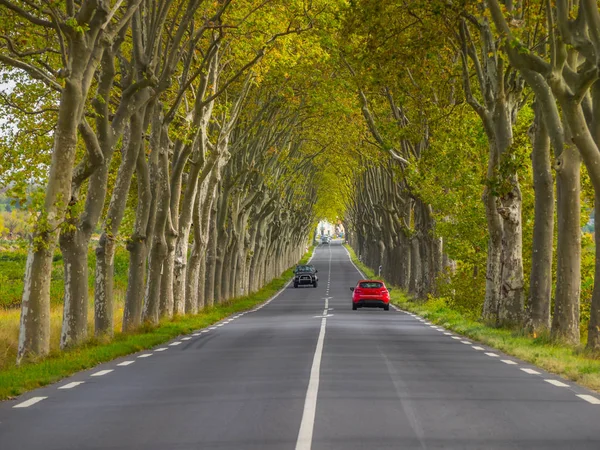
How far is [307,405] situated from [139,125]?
1297 cm

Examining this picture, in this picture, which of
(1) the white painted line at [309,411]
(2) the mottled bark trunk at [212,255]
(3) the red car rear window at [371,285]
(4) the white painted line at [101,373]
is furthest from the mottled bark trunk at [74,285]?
(3) the red car rear window at [371,285]

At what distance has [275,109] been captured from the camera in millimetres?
40469

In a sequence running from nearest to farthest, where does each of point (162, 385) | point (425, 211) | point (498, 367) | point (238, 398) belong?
point (238, 398) < point (162, 385) < point (498, 367) < point (425, 211)

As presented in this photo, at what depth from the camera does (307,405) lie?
34.9 ft

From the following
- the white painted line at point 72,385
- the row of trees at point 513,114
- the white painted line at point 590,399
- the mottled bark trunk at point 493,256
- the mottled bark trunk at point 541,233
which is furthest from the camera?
the mottled bark trunk at point 493,256

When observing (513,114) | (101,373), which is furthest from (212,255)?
(101,373)

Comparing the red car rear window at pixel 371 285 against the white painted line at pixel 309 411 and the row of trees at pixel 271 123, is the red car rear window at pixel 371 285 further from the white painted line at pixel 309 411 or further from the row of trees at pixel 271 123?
the white painted line at pixel 309 411

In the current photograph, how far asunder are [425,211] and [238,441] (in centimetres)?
3732

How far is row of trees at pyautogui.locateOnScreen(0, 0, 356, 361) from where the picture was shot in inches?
674

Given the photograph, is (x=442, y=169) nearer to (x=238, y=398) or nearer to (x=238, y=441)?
(x=238, y=398)

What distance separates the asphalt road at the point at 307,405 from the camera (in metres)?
8.41

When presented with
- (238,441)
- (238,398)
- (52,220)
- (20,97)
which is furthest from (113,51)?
(238,441)

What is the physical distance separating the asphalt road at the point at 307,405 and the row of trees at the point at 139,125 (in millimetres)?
2670

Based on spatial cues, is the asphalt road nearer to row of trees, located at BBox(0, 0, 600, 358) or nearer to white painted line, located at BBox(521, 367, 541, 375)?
white painted line, located at BBox(521, 367, 541, 375)
